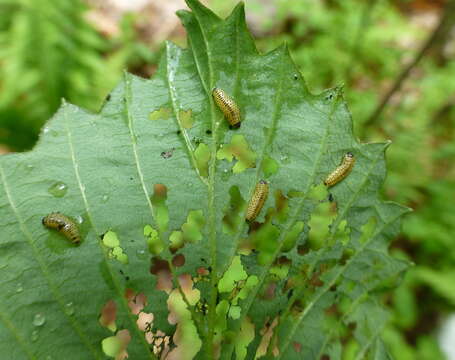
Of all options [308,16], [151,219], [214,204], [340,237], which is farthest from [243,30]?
[308,16]

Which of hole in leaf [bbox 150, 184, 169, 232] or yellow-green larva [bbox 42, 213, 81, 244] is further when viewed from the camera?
hole in leaf [bbox 150, 184, 169, 232]

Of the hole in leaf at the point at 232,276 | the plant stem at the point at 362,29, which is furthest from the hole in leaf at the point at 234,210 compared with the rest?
the plant stem at the point at 362,29

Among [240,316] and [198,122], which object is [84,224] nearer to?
[198,122]

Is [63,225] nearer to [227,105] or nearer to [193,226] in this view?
[193,226]

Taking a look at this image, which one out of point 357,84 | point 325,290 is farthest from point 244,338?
point 357,84

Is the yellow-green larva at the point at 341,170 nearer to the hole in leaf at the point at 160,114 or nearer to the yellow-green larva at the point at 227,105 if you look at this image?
the yellow-green larva at the point at 227,105

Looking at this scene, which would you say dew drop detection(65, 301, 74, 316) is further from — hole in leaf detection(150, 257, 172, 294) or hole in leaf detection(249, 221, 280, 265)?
hole in leaf detection(249, 221, 280, 265)

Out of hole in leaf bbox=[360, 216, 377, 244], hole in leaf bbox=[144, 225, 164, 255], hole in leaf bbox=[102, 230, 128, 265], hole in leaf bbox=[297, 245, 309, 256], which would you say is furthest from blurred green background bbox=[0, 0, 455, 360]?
hole in leaf bbox=[102, 230, 128, 265]
